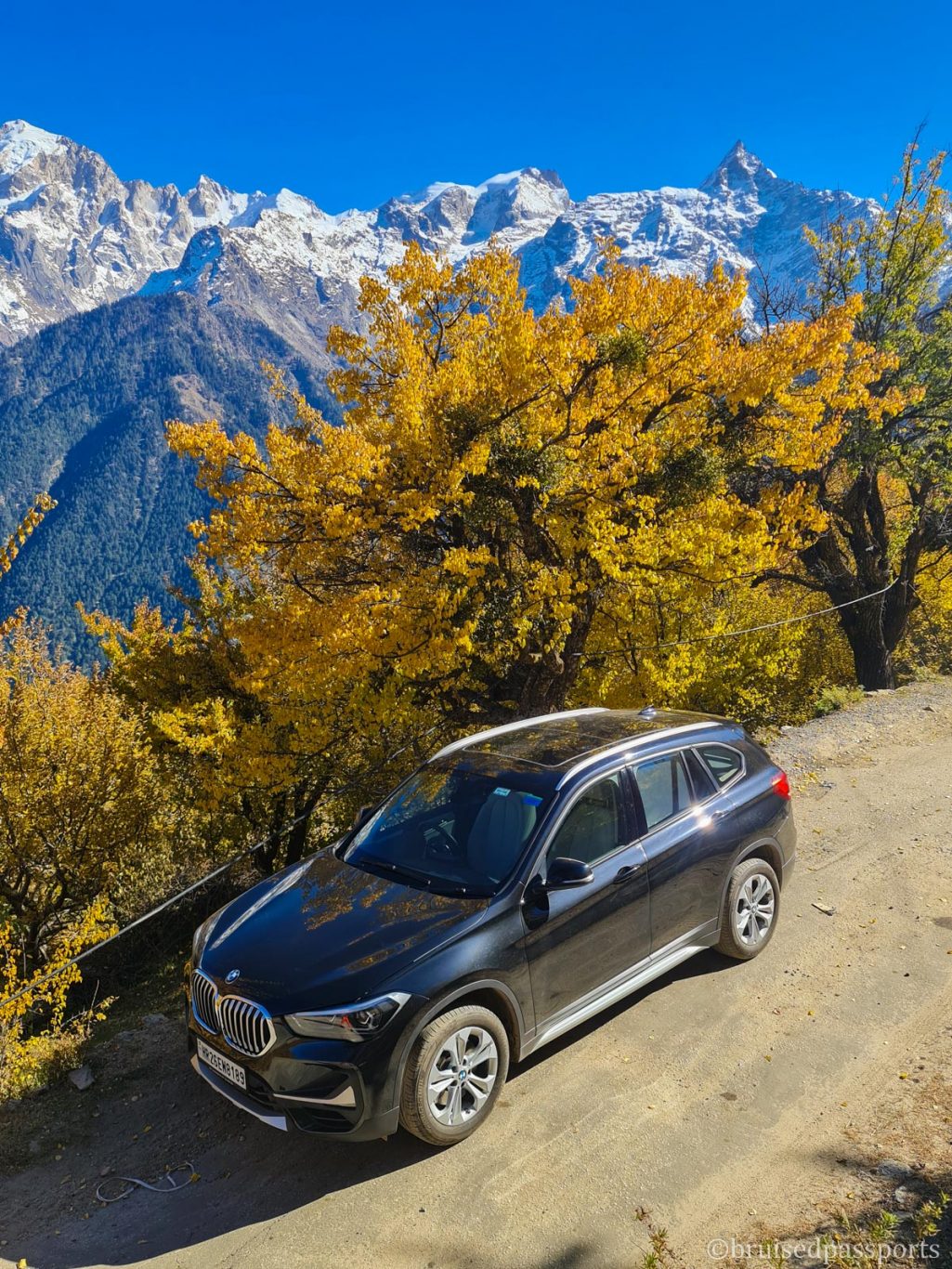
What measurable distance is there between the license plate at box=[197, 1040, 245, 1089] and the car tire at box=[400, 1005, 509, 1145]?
852 millimetres

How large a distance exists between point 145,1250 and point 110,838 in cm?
948

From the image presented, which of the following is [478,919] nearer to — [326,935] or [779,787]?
[326,935]

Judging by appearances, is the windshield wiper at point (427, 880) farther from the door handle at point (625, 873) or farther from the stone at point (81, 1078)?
the stone at point (81, 1078)

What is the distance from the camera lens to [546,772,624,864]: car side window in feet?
15.2

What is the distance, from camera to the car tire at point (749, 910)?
5422 mm

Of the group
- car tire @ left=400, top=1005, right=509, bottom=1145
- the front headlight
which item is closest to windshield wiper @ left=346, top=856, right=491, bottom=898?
car tire @ left=400, top=1005, right=509, bottom=1145

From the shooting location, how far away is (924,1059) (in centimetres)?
452

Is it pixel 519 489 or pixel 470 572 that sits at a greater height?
pixel 519 489

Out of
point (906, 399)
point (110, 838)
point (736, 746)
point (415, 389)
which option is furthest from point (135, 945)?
point (906, 399)

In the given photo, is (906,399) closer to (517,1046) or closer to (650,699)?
(650,699)

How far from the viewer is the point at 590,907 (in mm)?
4559

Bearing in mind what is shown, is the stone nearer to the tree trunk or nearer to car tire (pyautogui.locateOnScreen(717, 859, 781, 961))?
car tire (pyautogui.locateOnScreen(717, 859, 781, 961))

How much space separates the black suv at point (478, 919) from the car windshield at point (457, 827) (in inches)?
0.6

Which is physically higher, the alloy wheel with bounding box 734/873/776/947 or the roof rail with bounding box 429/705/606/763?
the roof rail with bounding box 429/705/606/763
